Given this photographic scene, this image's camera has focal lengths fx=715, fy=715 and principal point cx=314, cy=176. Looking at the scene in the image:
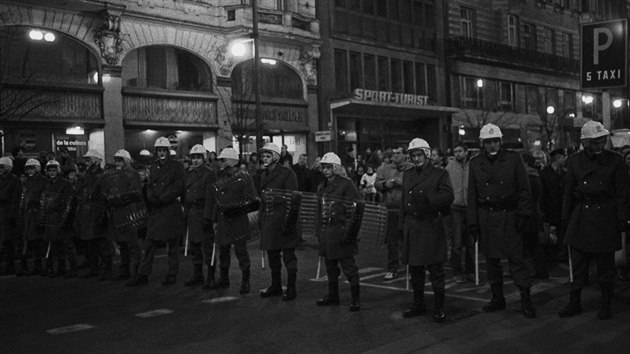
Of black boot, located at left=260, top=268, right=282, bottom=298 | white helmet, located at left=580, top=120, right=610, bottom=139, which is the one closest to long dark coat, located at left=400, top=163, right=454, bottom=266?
white helmet, located at left=580, top=120, right=610, bottom=139

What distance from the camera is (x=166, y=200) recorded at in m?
11.1

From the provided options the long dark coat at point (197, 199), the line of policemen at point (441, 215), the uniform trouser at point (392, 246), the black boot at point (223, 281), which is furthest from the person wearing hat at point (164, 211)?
the uniform trouser at point (392, 246)

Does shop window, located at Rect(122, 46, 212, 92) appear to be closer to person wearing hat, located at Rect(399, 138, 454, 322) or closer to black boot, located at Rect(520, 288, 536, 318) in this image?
person wearing hat, located at Rect(399, 138, 454, 322)

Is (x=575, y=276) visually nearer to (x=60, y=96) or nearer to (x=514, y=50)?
(x=60, y=96)

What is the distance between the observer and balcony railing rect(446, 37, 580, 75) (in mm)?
37312

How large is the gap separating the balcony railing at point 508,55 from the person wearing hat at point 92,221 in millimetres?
27765

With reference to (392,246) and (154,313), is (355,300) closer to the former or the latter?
(154,313)

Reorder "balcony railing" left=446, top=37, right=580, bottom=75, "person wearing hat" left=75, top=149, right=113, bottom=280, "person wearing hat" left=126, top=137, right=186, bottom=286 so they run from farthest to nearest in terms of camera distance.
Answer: "balcony railing" left=446, top=37, right=580, bottom=75, "person wearing hat" left=75, top=149, right=113, bottom=280, "person wearing hat" left=126, top=137, right=186, bottom=286

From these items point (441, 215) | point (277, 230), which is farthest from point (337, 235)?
point (441, 215)

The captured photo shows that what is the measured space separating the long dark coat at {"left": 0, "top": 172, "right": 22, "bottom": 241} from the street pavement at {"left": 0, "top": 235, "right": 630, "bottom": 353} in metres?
2.14

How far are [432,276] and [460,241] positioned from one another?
3.07m

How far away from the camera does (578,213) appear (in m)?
8.30

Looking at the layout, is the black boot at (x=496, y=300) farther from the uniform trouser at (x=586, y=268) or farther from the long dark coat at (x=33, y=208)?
the long dark coat at (x=33, y=208)

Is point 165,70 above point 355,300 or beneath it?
above
